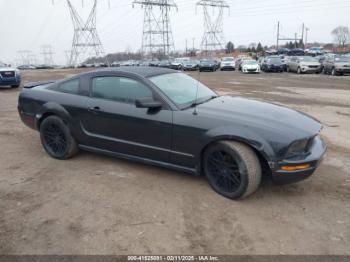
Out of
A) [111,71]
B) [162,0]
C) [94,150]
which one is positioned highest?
[162,0]

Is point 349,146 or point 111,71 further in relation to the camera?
point 349,146

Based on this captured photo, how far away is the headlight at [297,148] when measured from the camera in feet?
11.6

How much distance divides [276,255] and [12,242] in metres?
2.43

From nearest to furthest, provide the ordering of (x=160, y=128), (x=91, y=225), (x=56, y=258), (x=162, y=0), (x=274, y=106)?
(x=56, y=258), (x=91, y=225), (x=160, y=128), (x=274, y=106), (x=162, y=0)

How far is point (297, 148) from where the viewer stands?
11.9 feet

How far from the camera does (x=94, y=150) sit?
4891 mm

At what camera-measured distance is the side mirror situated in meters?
4.04

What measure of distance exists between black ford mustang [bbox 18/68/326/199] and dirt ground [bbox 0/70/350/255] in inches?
11.6

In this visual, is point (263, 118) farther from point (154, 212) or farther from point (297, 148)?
point (154, 212)

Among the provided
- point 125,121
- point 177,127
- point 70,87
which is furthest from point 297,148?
point 70,87

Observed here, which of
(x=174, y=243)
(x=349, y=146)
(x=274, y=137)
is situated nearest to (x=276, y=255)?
(x=174, y=243)

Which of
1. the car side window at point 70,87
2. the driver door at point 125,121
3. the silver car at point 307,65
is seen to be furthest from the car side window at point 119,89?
the silver car at point 307,65

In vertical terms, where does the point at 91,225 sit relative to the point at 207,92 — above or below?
below

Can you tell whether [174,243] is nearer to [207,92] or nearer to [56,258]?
[56,258]
